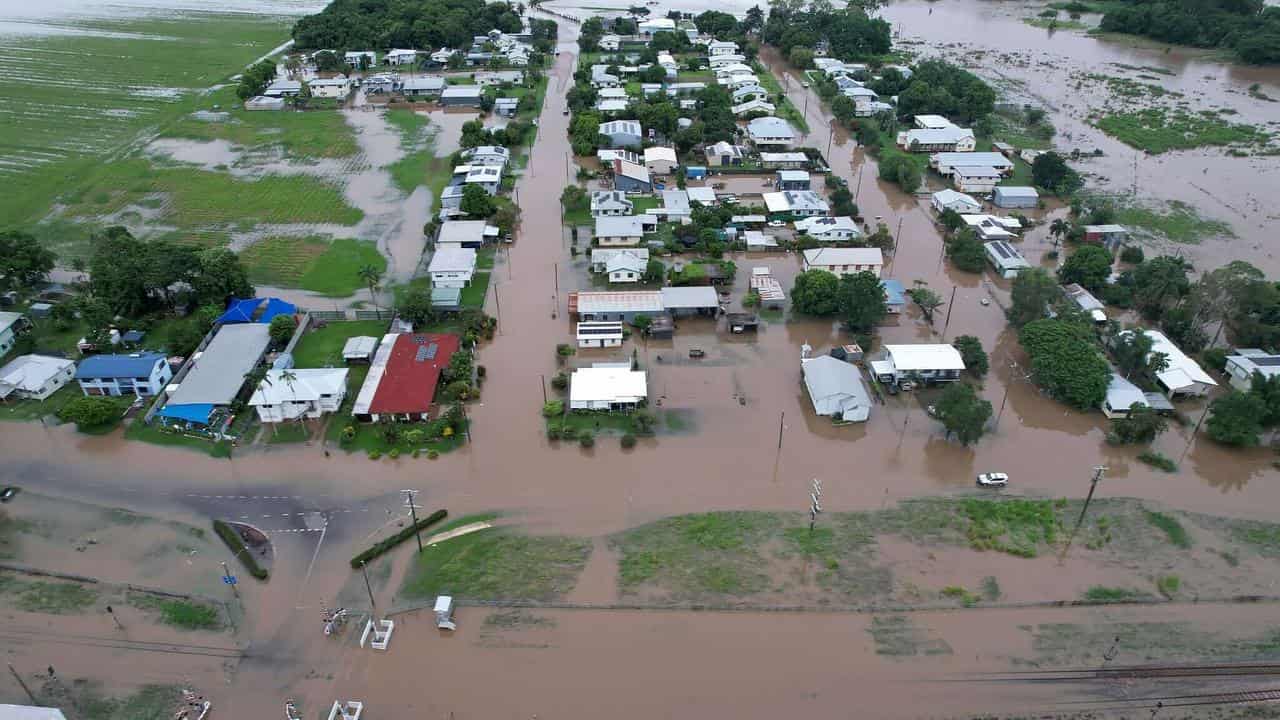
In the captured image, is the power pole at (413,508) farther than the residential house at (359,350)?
No

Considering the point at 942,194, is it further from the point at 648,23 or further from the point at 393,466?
the point at 648,23

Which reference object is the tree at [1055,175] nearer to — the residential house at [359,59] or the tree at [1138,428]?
the tree at [1138,428]

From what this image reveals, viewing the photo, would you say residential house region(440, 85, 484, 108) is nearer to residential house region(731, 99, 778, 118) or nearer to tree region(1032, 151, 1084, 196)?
residential house region(731, 99, 778, 118)

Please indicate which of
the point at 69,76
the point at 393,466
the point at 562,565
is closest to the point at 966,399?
the point at 562,565

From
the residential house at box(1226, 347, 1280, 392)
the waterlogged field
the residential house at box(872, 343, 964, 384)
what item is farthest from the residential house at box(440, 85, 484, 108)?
the residential house at box(1226, 347, 1280, 392)

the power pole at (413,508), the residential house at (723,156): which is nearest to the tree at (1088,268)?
the residential house at (723,156)
